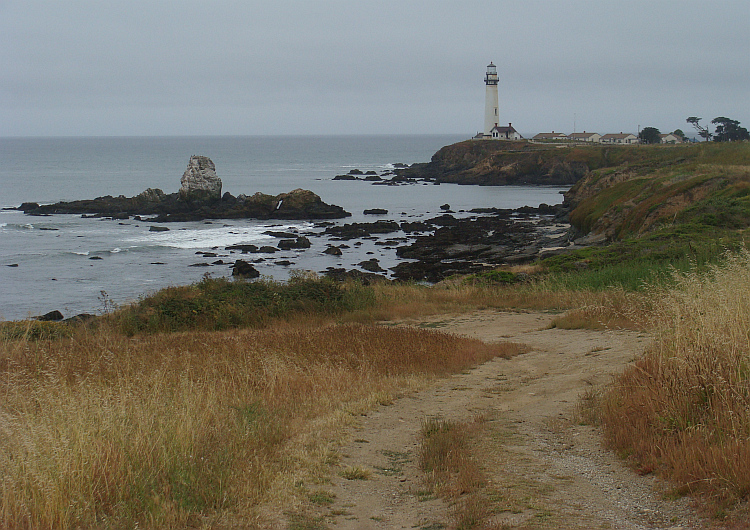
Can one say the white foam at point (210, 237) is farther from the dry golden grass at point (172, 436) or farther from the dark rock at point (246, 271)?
the dry golden grass at point (172, 436)

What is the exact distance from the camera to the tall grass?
461 cm

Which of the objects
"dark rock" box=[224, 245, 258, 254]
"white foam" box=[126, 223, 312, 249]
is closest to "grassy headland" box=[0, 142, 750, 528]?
"dark rock" box=[224, 245, 258, 254]

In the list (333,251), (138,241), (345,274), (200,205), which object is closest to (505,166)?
(200,205)

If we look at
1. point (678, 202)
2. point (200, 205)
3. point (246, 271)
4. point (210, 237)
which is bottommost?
point (246, 271)

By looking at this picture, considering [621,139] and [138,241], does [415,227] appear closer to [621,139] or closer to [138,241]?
[138,241]

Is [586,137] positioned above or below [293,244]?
above

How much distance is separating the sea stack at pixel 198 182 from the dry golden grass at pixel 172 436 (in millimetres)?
61534

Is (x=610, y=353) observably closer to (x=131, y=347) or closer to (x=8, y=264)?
(x=131, y=347)

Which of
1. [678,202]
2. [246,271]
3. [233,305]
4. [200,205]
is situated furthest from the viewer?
[200,205]

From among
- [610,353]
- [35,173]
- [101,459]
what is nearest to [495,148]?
[35,173]

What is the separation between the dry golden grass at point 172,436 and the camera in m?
4.46

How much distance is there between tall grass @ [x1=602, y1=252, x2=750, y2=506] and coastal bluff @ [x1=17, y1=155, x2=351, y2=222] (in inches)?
2267

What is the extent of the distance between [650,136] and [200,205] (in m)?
85.1

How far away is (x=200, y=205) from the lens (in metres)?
68.9
